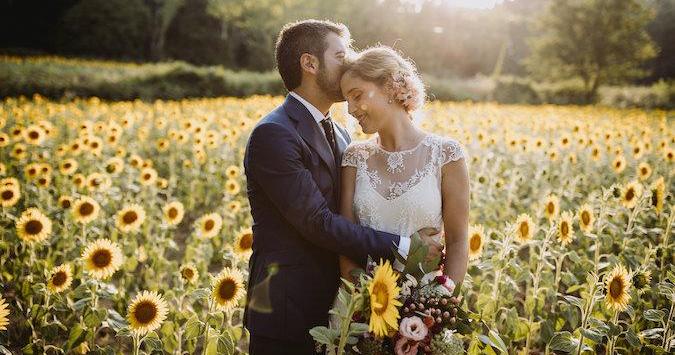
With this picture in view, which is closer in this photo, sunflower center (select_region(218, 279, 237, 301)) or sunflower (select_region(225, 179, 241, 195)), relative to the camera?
sunflower center (select_region(218, 279, 237, 301))

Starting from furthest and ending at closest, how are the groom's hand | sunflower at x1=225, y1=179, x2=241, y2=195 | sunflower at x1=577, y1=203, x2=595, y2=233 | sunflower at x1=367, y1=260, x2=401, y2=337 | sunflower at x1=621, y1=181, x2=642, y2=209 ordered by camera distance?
sunflower at x1=225, y1=179, x2=241, y2=195 → sunflower at x1=621, y1=181, x2=642, y2=209 → sunflower at x1=577, y1=203, x2=595, y2=233 → the groom's hand → sunflower at x1=367, y1=260, x2=401, y2=337

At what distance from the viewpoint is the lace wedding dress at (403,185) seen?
235 centimetres

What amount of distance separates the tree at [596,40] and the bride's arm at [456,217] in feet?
103

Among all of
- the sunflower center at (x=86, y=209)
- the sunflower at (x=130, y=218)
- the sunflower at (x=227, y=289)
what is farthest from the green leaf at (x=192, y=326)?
the sunflower center at (x=86, y=209)

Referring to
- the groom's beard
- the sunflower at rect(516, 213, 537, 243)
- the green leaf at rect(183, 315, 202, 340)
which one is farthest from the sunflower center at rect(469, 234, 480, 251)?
the green leaf at rect(183, 315, 202, 340)

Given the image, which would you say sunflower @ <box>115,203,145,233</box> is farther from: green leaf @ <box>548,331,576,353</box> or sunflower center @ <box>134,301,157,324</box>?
green leaf @ <box>548,331,576,353</box>

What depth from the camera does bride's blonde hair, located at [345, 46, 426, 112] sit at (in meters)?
2.38

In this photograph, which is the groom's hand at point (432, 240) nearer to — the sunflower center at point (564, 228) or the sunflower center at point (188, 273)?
the sunflower center at point (564, 228)

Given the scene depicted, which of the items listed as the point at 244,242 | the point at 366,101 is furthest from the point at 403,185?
the point at 244,242

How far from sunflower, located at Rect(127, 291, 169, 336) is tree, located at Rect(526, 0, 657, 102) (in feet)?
105

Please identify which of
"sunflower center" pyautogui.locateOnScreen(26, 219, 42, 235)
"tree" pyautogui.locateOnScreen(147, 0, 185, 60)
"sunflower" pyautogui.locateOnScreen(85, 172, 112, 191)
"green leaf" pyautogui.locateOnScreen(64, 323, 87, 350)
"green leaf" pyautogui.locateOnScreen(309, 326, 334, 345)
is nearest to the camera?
"green leaf" pyautogui.locateOnScreen(309, 326, 334, 345)

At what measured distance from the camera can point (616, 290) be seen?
240 centimetres

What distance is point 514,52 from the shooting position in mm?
48812

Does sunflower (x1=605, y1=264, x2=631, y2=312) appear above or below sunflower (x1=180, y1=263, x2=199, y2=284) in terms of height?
above
